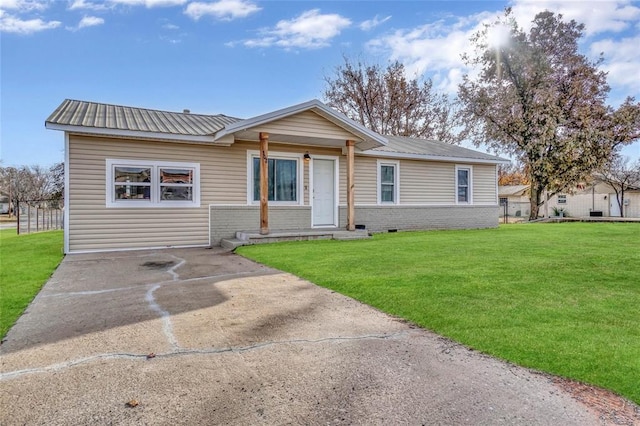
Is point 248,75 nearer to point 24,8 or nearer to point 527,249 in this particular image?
point 24,8

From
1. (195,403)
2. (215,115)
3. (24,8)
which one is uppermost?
(24,8)

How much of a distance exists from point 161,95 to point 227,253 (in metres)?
13.5

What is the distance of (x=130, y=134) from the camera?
895 centimetres

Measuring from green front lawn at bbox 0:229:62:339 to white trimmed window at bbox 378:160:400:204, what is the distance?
934 centimetres

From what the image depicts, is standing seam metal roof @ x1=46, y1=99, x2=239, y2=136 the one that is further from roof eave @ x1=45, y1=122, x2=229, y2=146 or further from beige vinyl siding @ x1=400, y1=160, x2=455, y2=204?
beige vinyl siding @ x1=400, y1=160, x2=455, y2=204

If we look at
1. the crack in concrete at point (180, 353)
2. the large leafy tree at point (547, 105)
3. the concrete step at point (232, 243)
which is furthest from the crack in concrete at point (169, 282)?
the large leafy tree at point (547, 105)

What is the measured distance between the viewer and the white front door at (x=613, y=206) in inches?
1259

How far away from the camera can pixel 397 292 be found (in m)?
4.51

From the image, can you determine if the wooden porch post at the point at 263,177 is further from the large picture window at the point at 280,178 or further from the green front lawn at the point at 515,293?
the green front lawn at the point at 515,293

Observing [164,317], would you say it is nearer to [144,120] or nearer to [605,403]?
[605,403]

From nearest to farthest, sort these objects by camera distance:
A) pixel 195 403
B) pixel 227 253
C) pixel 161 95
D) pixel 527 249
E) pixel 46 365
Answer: pixel 195 403 < pixel 46 365 < pixel 527 249 < pixel 227 253 < pixel 161 95

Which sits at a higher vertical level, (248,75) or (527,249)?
(248,75)

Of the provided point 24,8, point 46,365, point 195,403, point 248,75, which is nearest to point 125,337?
point 46,365

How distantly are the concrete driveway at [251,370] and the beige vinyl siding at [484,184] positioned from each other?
1222cm
